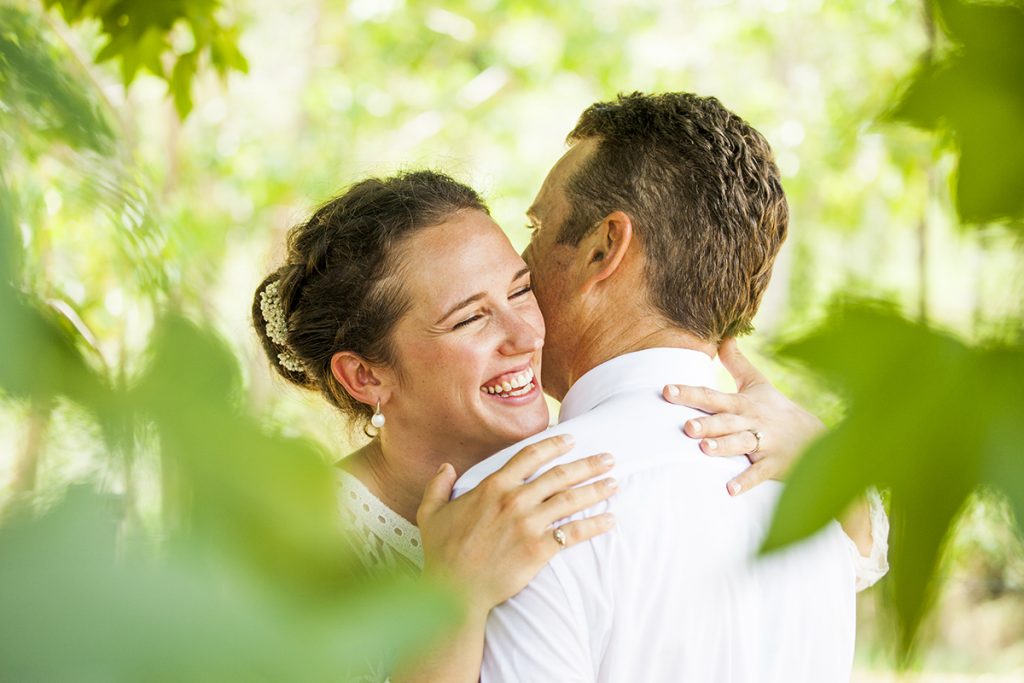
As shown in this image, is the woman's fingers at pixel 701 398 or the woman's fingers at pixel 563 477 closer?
the woman's fingers at pixel 563 477

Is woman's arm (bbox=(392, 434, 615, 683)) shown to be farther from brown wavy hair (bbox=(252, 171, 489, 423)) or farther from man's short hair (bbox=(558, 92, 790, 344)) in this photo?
brown wavy hair (bbox=(252, 171, 489, 423))

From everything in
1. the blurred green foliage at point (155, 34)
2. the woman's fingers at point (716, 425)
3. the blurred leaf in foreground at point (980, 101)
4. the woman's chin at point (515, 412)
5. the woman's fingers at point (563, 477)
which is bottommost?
the blurred leaf in foreground at point (980, 101)

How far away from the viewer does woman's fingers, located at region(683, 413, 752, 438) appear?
154 centimetres

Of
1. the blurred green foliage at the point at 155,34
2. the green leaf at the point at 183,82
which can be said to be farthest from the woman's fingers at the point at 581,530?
the green leaf at the point at 183,82

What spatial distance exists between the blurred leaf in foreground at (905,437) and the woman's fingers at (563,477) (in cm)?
99

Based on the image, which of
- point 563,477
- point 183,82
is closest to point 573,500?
point 563,477

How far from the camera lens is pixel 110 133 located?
1.71ft

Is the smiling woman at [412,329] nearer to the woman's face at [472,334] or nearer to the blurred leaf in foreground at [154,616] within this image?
the woman's face at [472,334]

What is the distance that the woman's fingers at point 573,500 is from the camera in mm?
1385

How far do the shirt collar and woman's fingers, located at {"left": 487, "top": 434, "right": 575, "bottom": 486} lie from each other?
227 millimetres

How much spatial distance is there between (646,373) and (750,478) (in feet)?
0.78

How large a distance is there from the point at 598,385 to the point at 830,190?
6.48 m

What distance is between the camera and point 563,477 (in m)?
1.41

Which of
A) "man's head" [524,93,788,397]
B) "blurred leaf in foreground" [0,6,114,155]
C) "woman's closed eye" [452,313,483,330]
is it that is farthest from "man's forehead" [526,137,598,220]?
"blurred leaf in foreground" [0,6,114,155]
